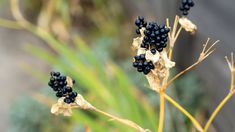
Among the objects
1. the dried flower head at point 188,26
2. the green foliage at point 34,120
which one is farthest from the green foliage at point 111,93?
the dried flower head at point 188,26

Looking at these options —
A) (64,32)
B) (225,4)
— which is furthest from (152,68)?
(64,32)

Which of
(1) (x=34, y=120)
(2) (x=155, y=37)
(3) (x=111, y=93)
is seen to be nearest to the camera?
(2) (x=155, y=37)

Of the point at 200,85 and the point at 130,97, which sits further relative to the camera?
the point at 200,85

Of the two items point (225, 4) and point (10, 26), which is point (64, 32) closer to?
point (10, 26)

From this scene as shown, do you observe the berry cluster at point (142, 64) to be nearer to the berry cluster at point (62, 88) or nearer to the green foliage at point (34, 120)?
the berry cluster at point (62, 88)

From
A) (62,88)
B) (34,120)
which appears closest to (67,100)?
(62,88)

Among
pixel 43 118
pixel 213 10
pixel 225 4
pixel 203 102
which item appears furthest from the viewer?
pixel 43 118

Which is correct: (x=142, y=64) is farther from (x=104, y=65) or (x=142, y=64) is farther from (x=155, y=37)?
(x=104, y=65)
